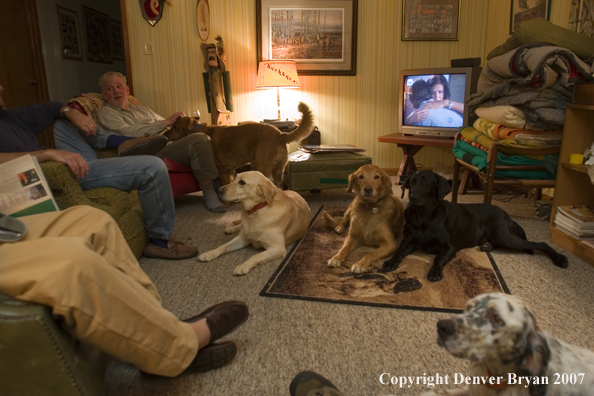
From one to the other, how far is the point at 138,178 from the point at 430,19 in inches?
149

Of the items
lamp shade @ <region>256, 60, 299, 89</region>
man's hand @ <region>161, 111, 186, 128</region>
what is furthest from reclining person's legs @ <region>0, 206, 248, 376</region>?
lamp shade @ <region>256, 60, 299, 89</region>

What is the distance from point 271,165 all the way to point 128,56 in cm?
214

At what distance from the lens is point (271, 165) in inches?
137

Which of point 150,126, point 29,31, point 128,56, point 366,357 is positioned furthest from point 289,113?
point 366,357

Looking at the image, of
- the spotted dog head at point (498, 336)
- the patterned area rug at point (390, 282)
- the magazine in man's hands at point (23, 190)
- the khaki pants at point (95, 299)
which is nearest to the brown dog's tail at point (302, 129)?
the patterned area rug at point (390, 282)

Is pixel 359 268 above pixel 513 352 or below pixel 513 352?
below

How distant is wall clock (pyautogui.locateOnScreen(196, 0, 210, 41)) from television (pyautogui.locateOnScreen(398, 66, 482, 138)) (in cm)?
214

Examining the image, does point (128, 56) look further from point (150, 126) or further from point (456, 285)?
point (456, 285)

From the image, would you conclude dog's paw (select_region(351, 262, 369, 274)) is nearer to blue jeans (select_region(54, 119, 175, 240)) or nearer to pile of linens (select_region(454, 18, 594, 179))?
blue jeans (select_region(54, 119, 175, 240))

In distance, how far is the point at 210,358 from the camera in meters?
1.30

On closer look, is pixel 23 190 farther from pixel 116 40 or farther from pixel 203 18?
pixel 116 40

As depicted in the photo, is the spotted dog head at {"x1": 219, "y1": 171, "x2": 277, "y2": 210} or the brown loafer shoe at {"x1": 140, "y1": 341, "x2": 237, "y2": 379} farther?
the spotted dog head at {"x1": 219, "y1": 171, "x2": 277, "y2": 210}

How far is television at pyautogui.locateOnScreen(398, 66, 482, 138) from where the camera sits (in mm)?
3838

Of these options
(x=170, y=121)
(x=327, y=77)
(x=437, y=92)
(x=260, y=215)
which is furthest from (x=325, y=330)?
(x=327, y=77)
